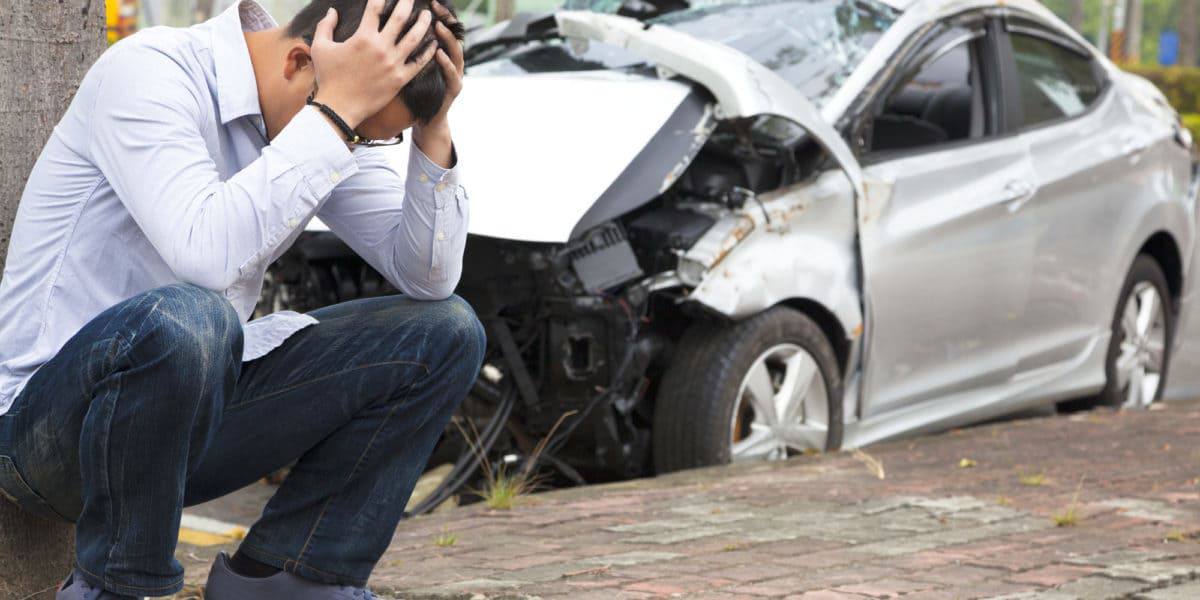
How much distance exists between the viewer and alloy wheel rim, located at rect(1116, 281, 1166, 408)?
6.75 metres

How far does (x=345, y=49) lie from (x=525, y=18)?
11.3 feet

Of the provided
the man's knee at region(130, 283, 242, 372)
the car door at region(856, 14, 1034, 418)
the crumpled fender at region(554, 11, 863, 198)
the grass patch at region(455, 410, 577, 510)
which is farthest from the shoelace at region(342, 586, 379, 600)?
the car door at region(856, 14, 1034, 418)

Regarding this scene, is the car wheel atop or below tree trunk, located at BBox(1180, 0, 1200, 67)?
atop

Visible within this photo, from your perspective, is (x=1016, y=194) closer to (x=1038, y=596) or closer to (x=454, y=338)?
(x=1038, y=596)

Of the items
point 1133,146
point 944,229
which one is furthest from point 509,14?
point 944,229

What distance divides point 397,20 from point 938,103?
3.64 meters

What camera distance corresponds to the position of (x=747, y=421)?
508 cm

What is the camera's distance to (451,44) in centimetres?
270

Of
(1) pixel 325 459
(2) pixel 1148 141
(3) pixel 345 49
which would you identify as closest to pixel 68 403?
(1) pixel 325 459

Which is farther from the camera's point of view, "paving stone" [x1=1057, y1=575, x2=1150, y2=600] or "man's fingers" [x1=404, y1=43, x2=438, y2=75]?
"paving stone" [x1=1057, y1=575, x2=1150, y2=600]

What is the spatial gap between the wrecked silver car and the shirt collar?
5.36ft

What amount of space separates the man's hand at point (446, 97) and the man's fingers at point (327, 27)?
170mm

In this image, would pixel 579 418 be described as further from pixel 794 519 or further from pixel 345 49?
pixel 345 49

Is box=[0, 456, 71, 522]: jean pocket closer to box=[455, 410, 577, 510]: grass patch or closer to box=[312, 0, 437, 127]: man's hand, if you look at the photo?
box=[312, 0, 437, 127]: man's hand
